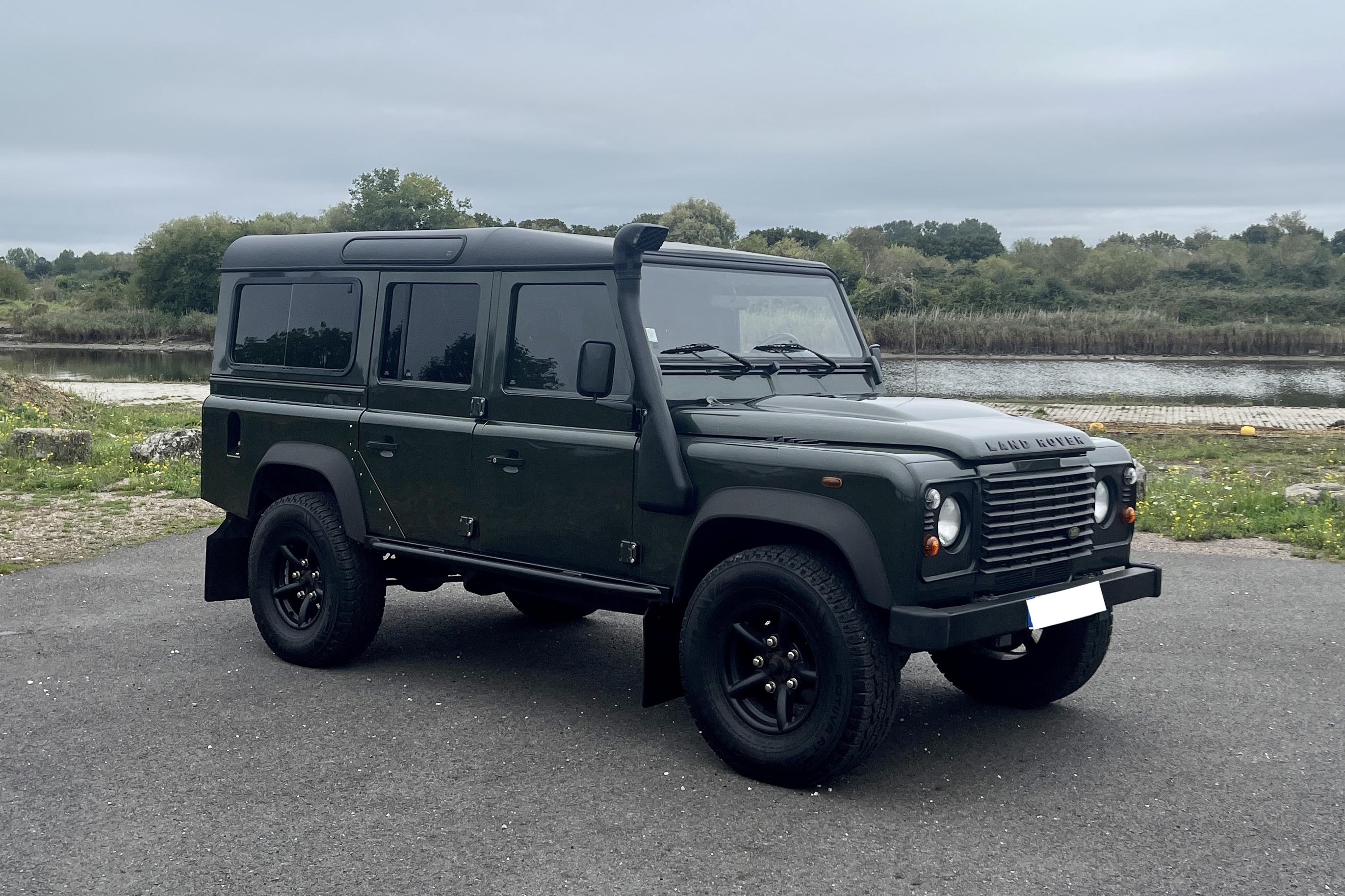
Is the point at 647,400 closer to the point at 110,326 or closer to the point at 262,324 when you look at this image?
the point at 262,324

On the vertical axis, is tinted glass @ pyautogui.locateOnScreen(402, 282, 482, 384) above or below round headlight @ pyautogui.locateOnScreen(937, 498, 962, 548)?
above

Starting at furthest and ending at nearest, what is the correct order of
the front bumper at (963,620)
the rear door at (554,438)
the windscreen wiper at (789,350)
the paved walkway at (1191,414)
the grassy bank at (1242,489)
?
1. the paved walkway at (1191,414)
2. the grassy bank at (1242,489)
3. the windscreen wiper at (789,350)
4. the rear door at (554,438)
5. the front bumper at (963,620)

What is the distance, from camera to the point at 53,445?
49.2 ft

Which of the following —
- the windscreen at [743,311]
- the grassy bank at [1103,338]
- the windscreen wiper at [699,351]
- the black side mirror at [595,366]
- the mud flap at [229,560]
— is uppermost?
the grassy bank at [1103,338]

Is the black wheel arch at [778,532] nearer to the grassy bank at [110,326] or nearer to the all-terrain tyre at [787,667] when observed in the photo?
the all-terrain tyre at [787,667]

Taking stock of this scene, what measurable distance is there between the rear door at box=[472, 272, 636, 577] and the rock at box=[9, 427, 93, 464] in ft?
36.3

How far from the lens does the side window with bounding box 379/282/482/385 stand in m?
6.08

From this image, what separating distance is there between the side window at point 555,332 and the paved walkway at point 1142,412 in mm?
19445

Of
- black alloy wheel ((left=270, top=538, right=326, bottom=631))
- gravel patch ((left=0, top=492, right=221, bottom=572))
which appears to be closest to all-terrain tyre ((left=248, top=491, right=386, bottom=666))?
black alloy wheel ((left=270, top=538, right=326, bottom=631))

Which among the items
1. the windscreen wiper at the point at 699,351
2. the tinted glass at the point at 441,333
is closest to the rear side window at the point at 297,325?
the tinted glass at the point at 441,333

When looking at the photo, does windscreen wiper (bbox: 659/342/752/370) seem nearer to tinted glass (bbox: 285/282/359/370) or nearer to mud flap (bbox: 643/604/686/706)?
mud flap (bbox: 643/604/686/706)

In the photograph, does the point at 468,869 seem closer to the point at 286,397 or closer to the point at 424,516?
the point at 424,516

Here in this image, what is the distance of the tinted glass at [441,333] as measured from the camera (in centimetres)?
607

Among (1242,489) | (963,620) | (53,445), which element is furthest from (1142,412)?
(963,620)
